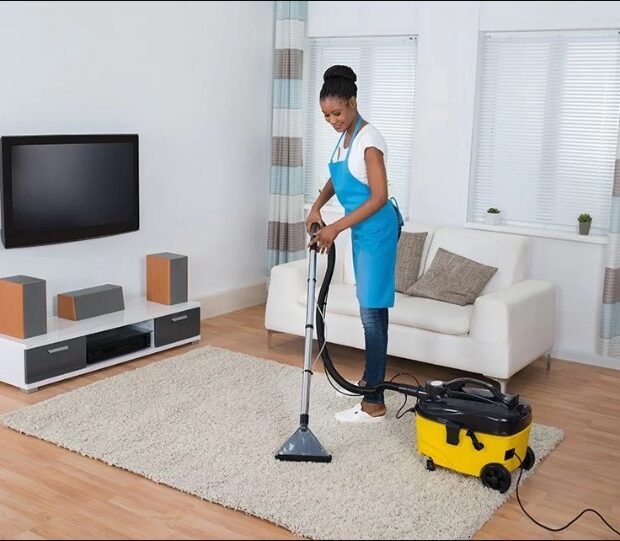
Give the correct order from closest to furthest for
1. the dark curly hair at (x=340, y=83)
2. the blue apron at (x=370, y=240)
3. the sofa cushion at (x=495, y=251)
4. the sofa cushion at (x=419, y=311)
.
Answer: the dark curly hair at (x=340, y=83), the blue apron at (x=370, y=240), the sofa cushion at (x=419, y=311), the sofa cushion at (x=495, y=251)

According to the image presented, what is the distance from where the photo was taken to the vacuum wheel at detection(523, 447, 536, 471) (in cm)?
327

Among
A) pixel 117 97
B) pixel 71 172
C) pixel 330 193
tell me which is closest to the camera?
pixel 330 193

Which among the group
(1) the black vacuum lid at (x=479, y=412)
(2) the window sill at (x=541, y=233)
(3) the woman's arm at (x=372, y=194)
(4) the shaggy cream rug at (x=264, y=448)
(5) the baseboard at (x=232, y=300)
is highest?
(3) the woman's arm at (x=372, y=194)

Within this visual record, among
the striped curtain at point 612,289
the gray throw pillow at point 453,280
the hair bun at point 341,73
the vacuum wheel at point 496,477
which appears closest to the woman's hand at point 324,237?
the hair bun at point 341,73

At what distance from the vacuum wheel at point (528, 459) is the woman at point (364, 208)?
724 mm

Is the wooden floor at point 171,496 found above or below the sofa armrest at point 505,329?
below

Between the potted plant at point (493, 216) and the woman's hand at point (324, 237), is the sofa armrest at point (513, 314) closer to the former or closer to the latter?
the potted plant at point (493, 216)

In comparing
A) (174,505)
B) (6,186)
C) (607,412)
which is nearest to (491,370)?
(607,412)

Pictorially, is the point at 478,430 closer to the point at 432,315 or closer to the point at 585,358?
the point at 432,315

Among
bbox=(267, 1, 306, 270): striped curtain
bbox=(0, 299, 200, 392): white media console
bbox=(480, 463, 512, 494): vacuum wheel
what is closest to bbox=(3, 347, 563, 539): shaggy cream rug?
bbox=(480, 463, 512, 494): vacuum wheel

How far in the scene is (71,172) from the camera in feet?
14.7

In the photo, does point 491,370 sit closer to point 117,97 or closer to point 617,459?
point 617,459

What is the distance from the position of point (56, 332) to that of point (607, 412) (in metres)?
2.70

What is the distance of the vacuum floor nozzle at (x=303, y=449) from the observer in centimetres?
332
